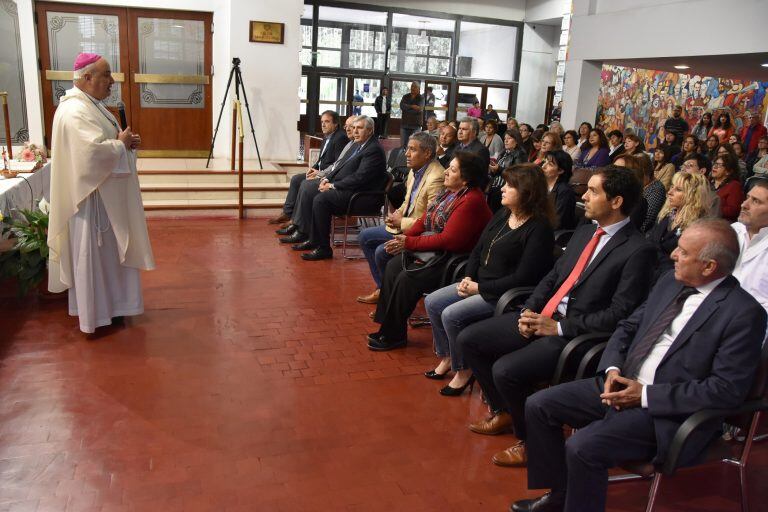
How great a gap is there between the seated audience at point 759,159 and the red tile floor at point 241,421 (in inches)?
245

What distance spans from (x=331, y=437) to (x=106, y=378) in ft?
4.67

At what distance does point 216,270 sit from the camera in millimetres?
5742

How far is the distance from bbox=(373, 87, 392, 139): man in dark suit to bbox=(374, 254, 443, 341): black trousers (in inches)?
448

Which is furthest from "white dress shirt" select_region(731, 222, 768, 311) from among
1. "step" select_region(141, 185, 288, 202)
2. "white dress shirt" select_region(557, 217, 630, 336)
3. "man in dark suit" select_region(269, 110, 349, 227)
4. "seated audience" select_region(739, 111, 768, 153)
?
"seated audience" select_region(739, 111, 768, 153)

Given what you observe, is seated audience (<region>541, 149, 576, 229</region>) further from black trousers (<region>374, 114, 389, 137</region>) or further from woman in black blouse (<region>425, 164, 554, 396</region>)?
black trousers (<region>374, 114, 389, 137</region>)

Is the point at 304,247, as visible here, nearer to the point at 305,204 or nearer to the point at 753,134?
the point at 305,204

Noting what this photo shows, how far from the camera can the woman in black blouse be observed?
346 centimetres

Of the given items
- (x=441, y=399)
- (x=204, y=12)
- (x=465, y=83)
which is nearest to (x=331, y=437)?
(x=441, y=399)

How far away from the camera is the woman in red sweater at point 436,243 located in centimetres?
405

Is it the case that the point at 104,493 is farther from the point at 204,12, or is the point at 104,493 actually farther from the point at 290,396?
the point at 204,12

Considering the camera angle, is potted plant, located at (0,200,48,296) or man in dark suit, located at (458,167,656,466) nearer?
man in dark suit, located at (458,167,656,466)

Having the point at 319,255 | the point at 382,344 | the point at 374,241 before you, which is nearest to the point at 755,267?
the point at 382,344

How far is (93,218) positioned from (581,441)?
10.6 ft

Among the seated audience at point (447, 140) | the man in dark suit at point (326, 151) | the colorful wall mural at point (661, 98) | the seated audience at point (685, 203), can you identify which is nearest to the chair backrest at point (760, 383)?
the seated audience at point (685, 203)
